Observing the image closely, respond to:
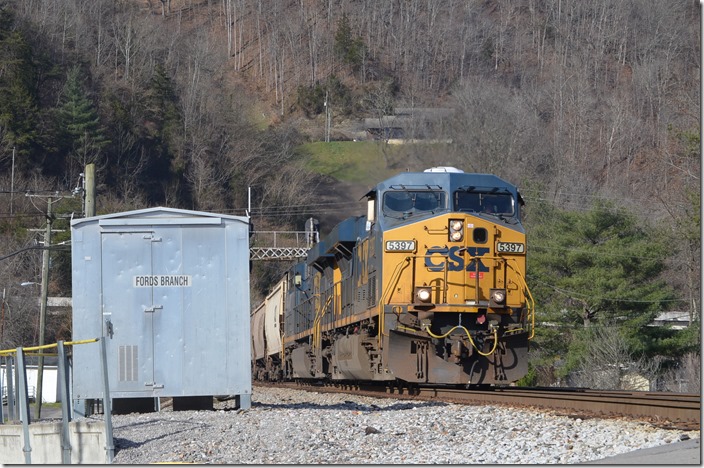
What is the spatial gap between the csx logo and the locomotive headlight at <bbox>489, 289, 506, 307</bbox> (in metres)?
0.37

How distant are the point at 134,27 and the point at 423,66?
26.3m

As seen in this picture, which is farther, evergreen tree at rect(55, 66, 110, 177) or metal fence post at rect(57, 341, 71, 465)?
evergreen tree at rect(55, 66, 110, 177)

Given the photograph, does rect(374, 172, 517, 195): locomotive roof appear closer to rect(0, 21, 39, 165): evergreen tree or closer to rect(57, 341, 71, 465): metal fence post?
rect(57, 341, 71, 465): metal fence post

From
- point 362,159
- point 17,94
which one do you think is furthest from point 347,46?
point 17,94

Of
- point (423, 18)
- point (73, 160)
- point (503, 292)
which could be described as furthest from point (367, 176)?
point (423, 18)

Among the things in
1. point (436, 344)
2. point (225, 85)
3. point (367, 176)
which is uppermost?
point (225, 85)

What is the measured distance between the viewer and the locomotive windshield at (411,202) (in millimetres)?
15641

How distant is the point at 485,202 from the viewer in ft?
51.9

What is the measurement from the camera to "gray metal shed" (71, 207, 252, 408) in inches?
551

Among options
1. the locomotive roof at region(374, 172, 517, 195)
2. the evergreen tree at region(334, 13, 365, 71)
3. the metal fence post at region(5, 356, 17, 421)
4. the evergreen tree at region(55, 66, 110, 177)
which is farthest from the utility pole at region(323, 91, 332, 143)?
the metal fence post at region(5, 356, 17, 421)

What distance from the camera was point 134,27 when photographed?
8638cm

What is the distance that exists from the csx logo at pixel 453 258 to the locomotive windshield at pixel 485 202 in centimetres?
73

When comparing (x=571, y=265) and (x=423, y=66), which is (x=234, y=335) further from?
(x=423, y=66)

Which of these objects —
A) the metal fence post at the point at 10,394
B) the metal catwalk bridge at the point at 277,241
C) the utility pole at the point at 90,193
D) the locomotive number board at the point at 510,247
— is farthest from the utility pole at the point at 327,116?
the metal fence post at the point at 10,394
